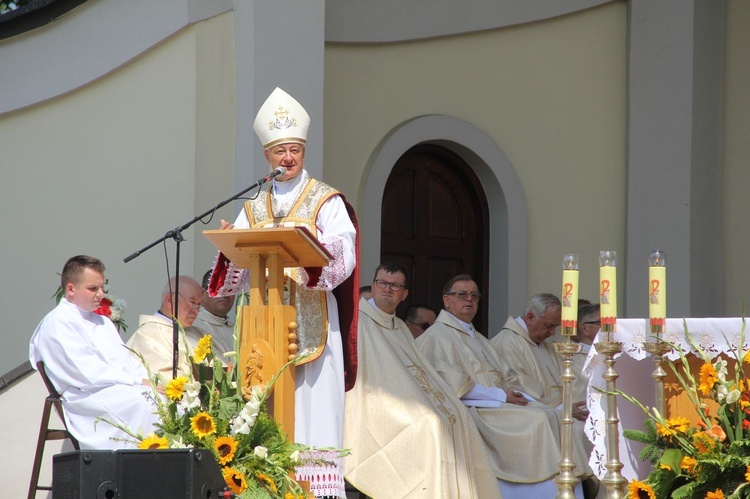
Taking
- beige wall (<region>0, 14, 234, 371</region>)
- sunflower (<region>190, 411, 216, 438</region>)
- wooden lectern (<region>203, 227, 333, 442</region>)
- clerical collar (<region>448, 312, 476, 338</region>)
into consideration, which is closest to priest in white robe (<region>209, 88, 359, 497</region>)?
wooden lectern (<region>203, 227, 333, 442</region>)

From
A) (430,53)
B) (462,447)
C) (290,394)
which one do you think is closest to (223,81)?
(430,53)

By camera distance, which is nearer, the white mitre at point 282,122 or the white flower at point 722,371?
the white flower at point 722,371

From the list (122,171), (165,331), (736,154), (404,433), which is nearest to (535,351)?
(404,433)

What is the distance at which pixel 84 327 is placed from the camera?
20.8 feet

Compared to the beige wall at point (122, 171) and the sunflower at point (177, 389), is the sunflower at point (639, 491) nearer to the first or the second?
the sunflower at point (177, 389)

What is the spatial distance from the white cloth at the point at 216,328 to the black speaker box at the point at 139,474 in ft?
10.3

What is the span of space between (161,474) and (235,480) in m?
0.52

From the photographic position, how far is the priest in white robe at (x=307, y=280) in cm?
549

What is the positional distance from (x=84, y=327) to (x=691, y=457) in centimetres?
333

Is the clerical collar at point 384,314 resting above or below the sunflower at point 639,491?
above

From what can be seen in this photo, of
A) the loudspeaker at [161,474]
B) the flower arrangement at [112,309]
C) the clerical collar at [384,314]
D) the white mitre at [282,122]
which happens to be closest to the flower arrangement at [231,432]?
the loudspeaker at [161,474]

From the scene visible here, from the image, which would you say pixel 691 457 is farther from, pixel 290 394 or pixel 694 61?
pixel 694 61

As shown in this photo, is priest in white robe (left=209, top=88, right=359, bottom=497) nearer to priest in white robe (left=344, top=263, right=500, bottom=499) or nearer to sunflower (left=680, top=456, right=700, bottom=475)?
priest in white robe (left=344, top=263, right=500, bottom=499)

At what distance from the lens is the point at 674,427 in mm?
4410
